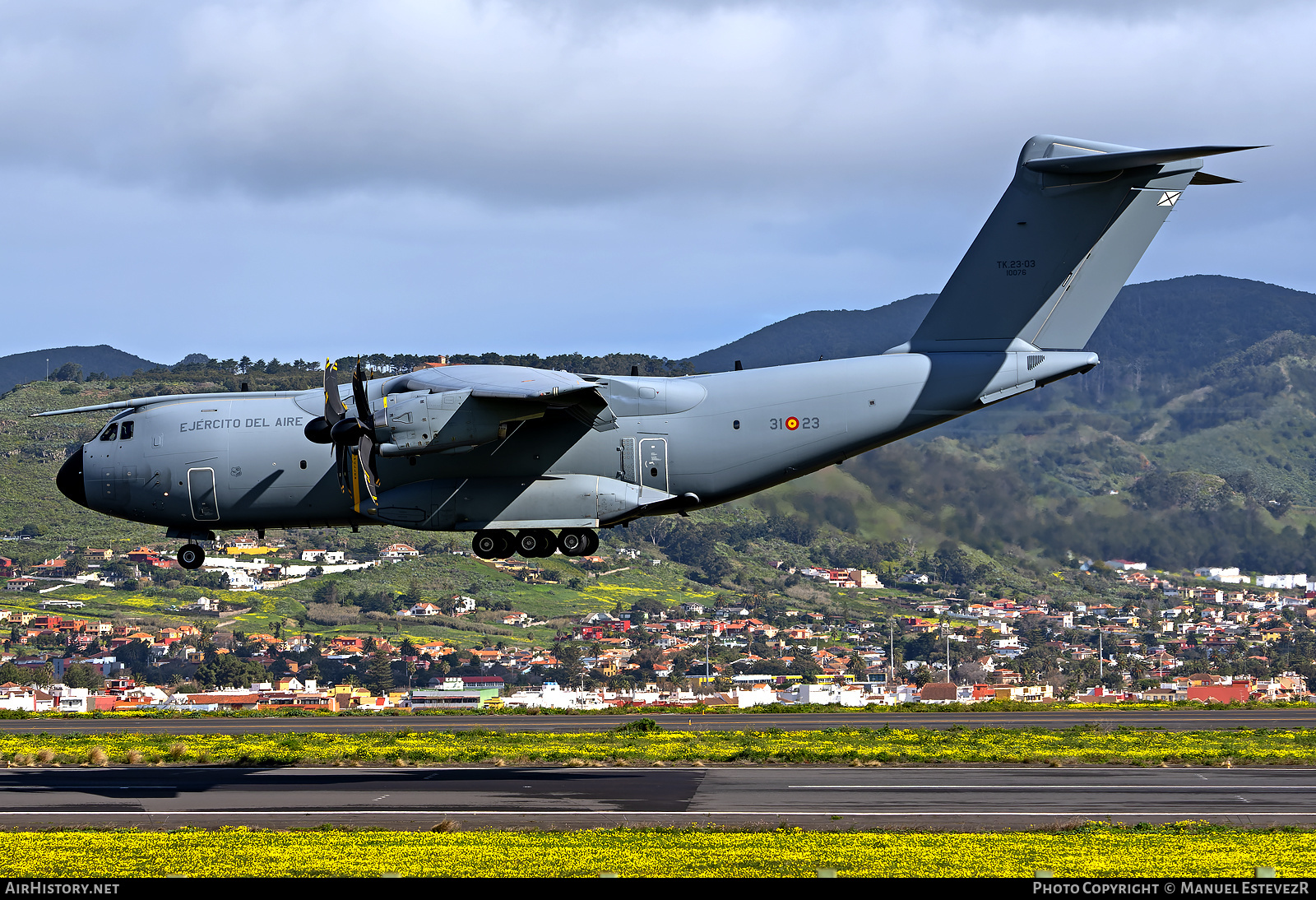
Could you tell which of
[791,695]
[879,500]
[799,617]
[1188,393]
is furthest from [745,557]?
[879,500]

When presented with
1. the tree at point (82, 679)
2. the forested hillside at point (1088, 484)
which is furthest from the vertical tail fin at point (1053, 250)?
the tree at point (82, 679)

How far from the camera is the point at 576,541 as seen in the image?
27.5 metres

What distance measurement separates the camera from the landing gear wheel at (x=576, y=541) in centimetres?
2739

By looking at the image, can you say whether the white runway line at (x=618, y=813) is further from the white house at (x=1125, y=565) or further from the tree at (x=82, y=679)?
the tree at (x=82, y=679)

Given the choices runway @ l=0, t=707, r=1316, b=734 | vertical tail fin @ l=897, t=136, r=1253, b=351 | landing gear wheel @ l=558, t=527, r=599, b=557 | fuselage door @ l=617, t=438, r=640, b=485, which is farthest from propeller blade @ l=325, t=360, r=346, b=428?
runway @ l=0, t=707, r=1316, b=734

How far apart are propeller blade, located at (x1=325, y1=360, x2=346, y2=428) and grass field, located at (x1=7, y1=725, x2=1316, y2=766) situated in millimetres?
10939

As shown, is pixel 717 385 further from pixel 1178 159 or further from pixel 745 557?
pixel 745 557

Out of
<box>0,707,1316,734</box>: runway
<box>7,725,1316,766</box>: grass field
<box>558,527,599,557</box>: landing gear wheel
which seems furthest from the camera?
<box>0,707,1316,734</box>: runway

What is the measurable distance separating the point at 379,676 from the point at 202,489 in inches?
3594

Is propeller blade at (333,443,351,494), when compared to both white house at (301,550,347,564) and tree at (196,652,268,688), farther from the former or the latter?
white house at (301,550,347,564)

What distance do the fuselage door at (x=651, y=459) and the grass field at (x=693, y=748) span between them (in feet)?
28.2

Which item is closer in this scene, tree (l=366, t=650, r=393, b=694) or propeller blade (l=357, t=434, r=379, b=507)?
propeller blade (l=357, t=434, r=379, b=507)

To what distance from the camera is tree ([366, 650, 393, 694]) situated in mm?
115625

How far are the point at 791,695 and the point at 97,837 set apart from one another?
7301cm
